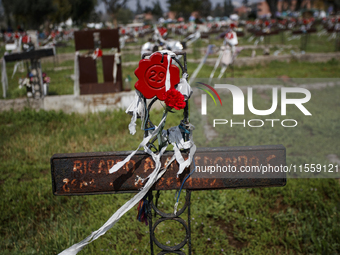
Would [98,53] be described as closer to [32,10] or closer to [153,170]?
[153,170]

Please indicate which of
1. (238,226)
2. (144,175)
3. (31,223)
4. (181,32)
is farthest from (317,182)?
(181,32)

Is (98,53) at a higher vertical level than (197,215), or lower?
higher

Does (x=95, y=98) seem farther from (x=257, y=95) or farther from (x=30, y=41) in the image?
(x=257, y=95)

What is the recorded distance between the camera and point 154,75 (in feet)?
4.64

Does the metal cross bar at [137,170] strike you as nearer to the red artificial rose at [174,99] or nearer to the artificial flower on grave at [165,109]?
the artificial flower on grave at [165,109]

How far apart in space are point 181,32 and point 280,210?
871 inches

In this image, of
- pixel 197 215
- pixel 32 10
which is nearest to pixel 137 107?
pixel 197 215

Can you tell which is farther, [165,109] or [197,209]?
[197,209]

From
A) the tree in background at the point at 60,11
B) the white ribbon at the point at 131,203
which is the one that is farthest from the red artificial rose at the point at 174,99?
the tree in background at the point at 60,11

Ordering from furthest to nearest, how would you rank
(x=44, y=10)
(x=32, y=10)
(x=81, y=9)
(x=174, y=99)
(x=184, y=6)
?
(x=184, y=6) → (x=81, y=9) → (x=44, y=10) → (x=32, y=10) → (x=174, y=99)

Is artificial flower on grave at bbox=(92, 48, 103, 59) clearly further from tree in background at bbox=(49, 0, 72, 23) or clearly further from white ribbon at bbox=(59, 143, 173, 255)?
tree in background at bbox=(49, 0, 72, 23)

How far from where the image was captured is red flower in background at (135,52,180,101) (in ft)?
4.58

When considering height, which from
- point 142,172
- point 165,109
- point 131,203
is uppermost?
point 165,109

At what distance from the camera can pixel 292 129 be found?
500 cm
